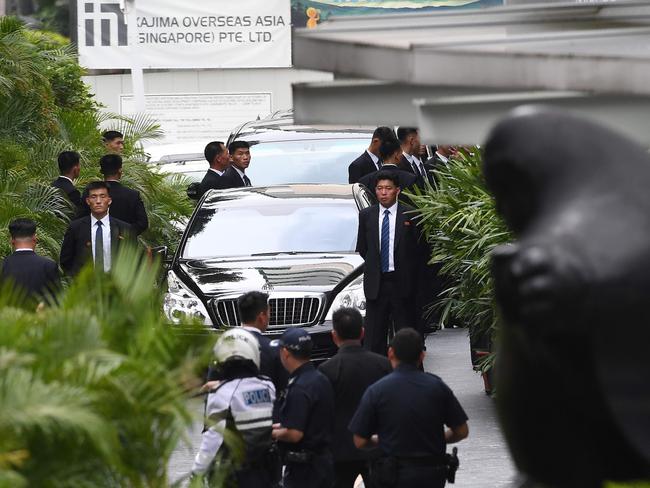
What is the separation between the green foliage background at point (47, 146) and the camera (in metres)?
17.5

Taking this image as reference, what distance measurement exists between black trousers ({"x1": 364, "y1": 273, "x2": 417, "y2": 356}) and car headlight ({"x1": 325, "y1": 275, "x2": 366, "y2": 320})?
0.24 feet

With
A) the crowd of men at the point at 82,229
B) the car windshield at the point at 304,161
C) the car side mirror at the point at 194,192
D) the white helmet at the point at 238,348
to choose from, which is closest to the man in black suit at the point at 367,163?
the car windshield at the point at 304,161

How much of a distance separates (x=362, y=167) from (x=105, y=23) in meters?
16.5

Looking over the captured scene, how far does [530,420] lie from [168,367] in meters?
2.83

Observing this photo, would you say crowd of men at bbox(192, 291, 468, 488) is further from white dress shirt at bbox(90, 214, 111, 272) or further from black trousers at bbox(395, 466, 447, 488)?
white dress shirt at bbox(90, 214, 111, 272)

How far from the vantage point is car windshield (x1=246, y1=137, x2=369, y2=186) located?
19.3 meters

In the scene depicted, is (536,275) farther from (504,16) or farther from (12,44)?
(12,44)

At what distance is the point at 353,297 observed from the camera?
1496 cm

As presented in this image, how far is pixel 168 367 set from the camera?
18.5 feet

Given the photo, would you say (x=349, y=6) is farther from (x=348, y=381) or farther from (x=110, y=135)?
(x=348, y=381)

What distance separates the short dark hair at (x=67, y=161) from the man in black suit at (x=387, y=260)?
13.1 ft

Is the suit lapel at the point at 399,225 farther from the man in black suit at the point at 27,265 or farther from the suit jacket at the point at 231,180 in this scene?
the suit jacket at the point at 231,180

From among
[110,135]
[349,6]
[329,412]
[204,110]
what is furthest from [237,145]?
[349,6]

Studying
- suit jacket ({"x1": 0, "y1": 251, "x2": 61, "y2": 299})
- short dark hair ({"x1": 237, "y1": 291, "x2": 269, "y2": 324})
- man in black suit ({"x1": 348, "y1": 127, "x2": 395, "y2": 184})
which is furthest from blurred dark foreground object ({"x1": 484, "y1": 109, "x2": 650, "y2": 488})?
man in black suit ({"x1": 348, "y1": 127, "x2": 395, "y2": 184})
